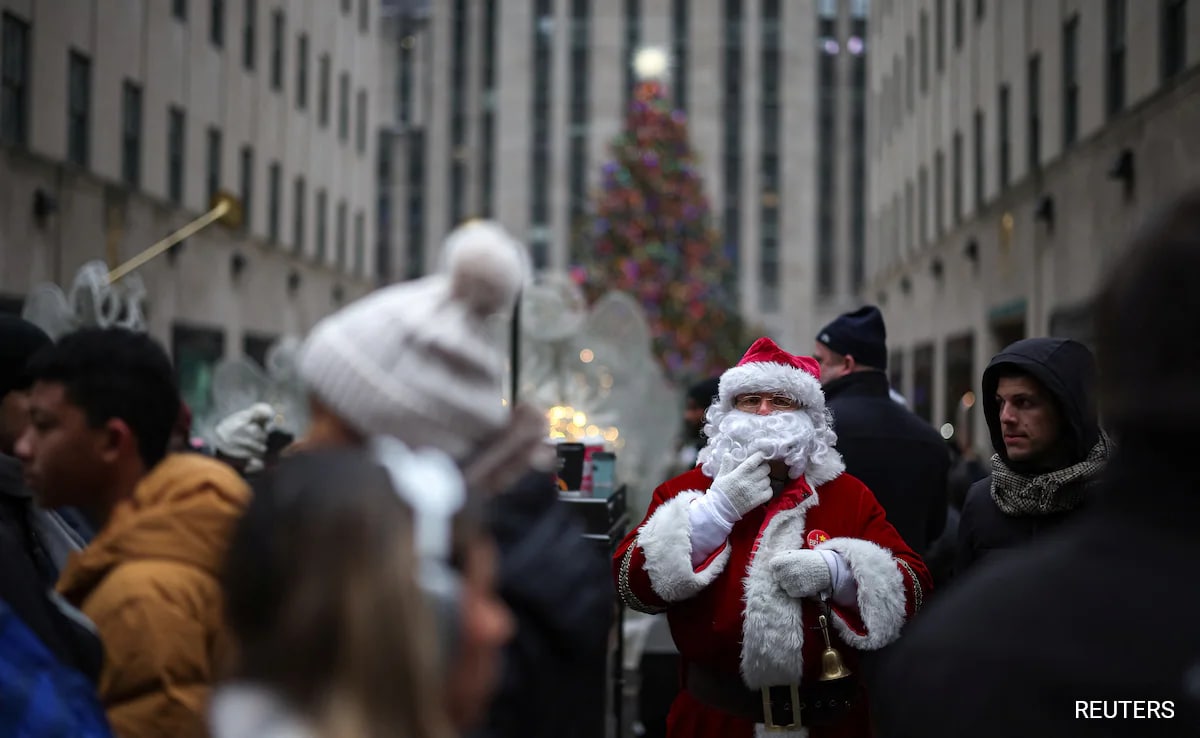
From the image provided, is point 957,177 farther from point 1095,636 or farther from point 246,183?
point 1095,636

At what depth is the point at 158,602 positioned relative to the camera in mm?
2496

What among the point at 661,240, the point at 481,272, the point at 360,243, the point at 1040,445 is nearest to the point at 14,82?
the point at 1040,445

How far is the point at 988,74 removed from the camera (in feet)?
77.6

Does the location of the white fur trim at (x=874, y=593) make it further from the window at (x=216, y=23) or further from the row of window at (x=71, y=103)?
the window at (x=216, y=23)

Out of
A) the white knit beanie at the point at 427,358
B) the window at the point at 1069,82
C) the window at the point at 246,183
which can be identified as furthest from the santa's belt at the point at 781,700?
the window at the point at 246,183

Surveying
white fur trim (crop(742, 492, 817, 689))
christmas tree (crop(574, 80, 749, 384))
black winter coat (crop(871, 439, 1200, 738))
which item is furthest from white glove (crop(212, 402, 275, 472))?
christmas tree (crop(574, 80, 749, 384))

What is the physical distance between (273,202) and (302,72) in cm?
421

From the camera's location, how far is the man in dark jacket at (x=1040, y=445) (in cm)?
425

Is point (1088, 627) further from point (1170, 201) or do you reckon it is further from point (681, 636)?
point (681, 636)

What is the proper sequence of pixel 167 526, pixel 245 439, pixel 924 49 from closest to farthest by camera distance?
pixel 167 526 < pixel 245 439 < pixel 924 49

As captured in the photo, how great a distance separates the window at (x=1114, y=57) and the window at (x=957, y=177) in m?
9.70

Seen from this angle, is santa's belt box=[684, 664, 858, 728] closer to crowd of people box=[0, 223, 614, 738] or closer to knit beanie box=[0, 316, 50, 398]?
crowd of people box=[0, 223, 614, 738]

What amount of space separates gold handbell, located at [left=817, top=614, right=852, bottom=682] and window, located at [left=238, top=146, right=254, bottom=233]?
27244 mm

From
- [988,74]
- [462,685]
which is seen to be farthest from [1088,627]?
[988,74]
